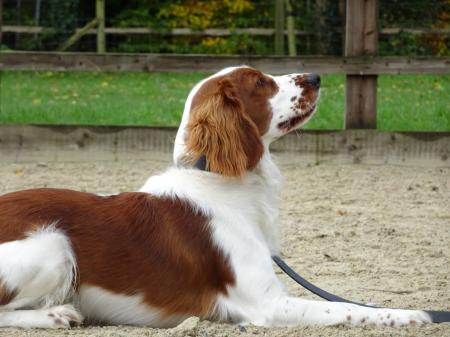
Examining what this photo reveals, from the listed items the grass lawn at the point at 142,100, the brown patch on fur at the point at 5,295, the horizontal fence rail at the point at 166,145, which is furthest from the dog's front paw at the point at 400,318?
the grass lawn at the point at 142,100

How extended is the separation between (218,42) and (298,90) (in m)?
20.3

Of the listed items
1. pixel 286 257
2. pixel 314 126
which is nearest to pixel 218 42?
pixel 314 126

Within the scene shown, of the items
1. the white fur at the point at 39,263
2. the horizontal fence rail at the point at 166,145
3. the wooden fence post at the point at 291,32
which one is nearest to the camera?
the white fur at the point at 39,263

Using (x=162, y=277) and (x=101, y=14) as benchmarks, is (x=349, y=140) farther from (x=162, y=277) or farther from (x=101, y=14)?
(x=101, y=14)

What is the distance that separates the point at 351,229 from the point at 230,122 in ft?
9.17

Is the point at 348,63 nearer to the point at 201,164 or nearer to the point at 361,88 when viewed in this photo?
the point at 361,88

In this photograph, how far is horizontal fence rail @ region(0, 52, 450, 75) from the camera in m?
9.62

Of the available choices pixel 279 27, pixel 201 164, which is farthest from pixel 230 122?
pixel 279 27

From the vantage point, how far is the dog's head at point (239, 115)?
436cm

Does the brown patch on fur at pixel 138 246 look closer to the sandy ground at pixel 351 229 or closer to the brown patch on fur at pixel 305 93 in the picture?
the sandy ground at pixel 351 229

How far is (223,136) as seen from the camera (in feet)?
14.2

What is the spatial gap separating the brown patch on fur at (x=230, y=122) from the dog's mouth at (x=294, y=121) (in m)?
0.08

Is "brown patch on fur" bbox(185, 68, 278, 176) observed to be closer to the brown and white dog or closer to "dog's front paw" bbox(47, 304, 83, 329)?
the brown and white dog

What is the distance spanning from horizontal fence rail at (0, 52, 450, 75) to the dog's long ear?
5277 mm
